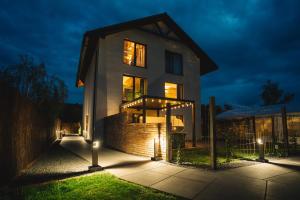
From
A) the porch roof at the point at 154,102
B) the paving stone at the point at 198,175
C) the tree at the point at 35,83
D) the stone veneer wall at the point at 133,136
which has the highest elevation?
the tree at the point at 35,83

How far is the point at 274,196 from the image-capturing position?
3686 millimetres

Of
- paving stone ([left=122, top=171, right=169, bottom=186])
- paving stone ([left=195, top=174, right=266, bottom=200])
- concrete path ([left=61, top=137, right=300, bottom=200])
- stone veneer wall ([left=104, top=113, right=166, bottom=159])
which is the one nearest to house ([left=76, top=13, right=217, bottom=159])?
stone veneer wall ([left=104, top=113, right=166, bottom=159])

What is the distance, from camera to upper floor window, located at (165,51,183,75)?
55.1ft

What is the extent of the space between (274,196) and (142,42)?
13.9 metres

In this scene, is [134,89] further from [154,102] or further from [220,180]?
[220,180]

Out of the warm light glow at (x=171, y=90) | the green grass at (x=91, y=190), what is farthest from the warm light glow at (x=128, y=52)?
the green grass at (x=91, y=190)

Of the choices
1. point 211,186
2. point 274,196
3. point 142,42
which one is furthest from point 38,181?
point 142,42

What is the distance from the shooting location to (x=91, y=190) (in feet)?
13.1

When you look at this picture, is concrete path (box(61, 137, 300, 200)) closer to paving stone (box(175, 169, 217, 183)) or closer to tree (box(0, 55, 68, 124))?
paving stone (box(175, 169, 217, 183))

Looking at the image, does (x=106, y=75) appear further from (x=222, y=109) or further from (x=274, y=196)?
(x=222, y=109)

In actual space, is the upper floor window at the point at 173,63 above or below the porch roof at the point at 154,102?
above

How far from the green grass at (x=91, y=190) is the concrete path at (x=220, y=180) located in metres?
0.37

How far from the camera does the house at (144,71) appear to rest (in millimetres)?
13242

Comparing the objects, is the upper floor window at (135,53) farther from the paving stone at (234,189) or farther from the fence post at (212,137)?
the paving stone at (234,189)
